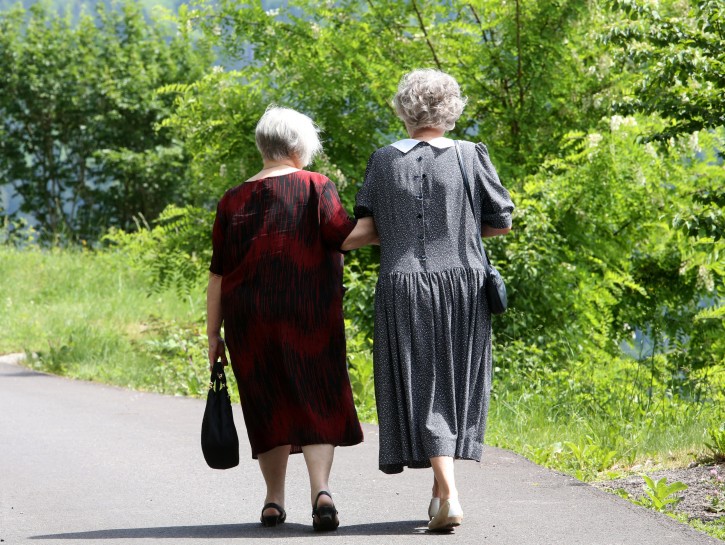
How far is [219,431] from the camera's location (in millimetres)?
5602

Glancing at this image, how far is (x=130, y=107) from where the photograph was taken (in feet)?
81.1

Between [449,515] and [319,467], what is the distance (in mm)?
→ 571

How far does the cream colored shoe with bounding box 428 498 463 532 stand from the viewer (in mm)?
5145

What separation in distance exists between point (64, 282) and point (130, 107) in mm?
6259

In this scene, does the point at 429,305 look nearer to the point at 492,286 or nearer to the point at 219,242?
the point at 492,286

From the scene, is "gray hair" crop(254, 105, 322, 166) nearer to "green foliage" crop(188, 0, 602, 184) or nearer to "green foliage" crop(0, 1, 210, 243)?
"green foliage" crop(188, 0, 602, 184)

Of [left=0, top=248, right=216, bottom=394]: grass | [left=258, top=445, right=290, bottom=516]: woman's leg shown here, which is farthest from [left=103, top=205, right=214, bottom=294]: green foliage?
[left=258, top=445, right=290, bottom=516]: woman's leg

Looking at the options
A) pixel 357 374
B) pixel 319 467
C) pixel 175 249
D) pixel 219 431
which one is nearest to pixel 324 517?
pixel 319 467

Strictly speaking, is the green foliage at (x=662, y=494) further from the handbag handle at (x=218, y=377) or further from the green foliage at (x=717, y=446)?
the handbag handle at (x=218, y=377)

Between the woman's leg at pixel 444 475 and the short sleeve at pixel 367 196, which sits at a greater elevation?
the short sleeve at pixel 367 196

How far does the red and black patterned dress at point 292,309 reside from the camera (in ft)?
17.8

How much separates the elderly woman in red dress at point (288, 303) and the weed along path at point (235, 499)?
40cm

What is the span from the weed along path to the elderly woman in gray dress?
→ 0.43 metres

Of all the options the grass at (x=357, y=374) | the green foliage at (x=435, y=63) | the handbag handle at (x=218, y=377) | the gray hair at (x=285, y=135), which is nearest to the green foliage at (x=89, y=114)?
the grass at (x=357, y=374)
